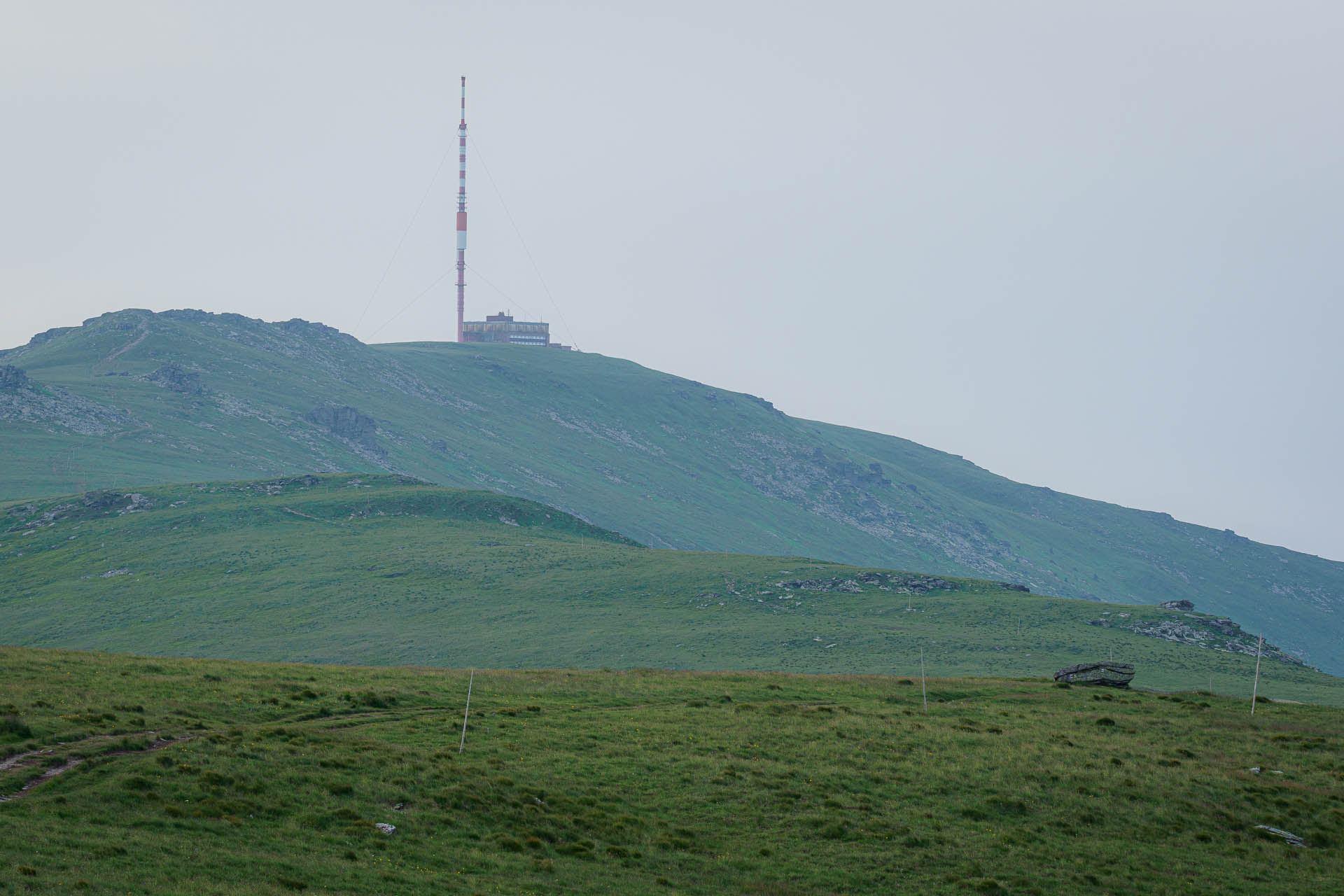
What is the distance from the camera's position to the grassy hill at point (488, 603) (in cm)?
11894

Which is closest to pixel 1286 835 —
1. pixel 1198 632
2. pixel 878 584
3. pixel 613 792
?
pixel 613 792

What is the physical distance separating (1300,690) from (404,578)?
10728 cm

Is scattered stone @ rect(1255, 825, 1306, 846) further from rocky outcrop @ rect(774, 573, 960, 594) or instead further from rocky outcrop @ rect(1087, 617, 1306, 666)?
rocky outcrop @ rect(774, 573, 960, 594)

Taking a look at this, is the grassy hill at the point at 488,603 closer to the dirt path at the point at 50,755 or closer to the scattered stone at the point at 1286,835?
the scattered stone at the point at 1286,835

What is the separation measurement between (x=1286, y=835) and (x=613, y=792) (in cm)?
2989

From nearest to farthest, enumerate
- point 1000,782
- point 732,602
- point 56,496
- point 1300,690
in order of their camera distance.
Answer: point 1000,782 < point 1300,690 < point 732,602 < point 56,496

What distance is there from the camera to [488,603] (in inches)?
5561

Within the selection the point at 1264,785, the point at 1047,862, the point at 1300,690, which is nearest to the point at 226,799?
the point at 1047,862

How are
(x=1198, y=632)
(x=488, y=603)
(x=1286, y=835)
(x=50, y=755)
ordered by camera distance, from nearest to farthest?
(x=50, y=755) → (x=1286, y=835) → (x=1198, y=632) → (x=488, y=603)

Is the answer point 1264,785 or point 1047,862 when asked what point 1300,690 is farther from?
point 1047,862

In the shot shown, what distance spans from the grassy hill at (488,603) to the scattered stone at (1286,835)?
Answer: 5643 centimetres

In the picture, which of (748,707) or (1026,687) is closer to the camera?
(748,707)

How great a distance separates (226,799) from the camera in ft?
133

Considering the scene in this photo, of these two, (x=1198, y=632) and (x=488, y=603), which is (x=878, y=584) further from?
(x=488, y=603)
